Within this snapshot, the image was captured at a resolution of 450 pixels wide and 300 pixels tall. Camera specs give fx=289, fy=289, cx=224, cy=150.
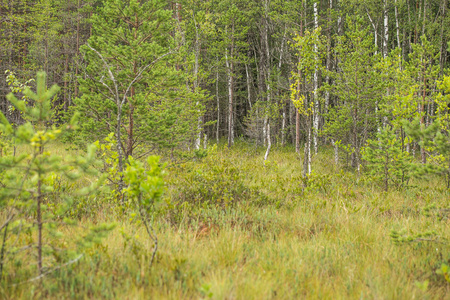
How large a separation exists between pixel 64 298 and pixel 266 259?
1991 millimetres

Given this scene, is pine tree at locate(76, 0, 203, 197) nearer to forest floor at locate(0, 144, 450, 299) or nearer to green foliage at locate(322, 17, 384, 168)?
forest floor at locate(0, 144, 450, 299)

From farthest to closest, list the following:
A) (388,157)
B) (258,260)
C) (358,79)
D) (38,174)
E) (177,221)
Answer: (358,79), (388,157), (177,221), (258,260), (38,174)

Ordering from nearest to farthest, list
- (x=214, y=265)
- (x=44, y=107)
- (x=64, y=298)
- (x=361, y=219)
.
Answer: (x=64, y=298) → (x=44, y=107) → (x=214, y=265) → (x=361, y=219)

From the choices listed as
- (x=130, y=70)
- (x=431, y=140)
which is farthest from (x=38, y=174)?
(x=130, y=70)

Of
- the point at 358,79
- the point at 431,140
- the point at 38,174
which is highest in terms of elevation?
the point at 358,79

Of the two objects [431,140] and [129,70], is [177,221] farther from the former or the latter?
[431,140]

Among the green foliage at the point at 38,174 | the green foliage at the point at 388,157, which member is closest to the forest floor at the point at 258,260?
the green foliage at the point at 38,174

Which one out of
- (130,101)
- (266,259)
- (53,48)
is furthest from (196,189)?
(53,48)

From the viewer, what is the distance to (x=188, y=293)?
8.27 ft

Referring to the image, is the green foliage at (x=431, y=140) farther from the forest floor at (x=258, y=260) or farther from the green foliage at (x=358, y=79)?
the green foliage at (x=358, y=79)

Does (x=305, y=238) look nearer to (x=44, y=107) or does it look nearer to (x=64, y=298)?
(x=64, y=298)

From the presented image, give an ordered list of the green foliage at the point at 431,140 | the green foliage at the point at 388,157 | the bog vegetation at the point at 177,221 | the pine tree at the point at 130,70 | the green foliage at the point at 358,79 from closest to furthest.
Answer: the bog vegetation at the point at 177,221
the green foliage at the point at 431,140
the pine tree at the point at 130,70
the green foliage at the point at 388,157
the green foliage at the point at 358,79

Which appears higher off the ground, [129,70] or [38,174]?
[129,70]

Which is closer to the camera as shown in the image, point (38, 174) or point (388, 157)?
point (38, 174)
